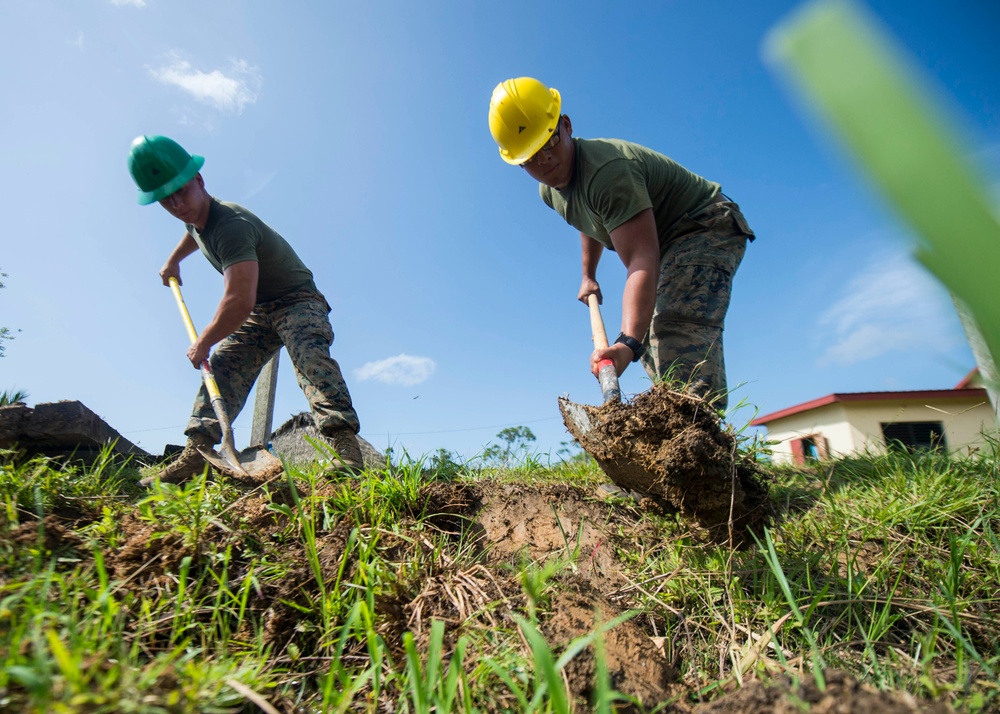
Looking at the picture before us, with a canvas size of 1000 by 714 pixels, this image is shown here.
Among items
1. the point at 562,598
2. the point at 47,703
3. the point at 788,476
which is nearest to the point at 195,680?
the point at 47,703

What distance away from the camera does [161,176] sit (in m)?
3.62

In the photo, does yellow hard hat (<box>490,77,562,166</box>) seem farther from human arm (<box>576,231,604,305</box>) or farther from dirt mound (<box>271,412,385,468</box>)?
dirt mound (<box>271,412,385,468</box>)

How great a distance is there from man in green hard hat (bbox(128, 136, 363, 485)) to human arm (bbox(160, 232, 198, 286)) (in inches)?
23.6

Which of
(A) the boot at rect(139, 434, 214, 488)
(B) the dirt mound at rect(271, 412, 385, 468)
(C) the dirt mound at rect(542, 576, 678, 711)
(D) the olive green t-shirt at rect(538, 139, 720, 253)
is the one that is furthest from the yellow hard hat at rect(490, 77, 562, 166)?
(B) the dirt mound at rect(271, 412, 385, 468)

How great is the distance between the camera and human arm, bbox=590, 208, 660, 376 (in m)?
2.48

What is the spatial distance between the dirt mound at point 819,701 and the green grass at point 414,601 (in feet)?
0.53

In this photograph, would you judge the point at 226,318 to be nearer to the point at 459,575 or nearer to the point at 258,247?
the point at 258,247

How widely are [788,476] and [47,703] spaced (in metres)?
3.05

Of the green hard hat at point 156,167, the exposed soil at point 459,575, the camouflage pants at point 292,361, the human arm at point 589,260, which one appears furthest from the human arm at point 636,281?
the green hard hat at point 156,167

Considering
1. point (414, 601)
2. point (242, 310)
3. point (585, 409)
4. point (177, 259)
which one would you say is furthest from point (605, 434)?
point (177, 259)

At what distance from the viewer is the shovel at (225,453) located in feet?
8.91

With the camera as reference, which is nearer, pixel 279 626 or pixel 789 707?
pixel 789 707

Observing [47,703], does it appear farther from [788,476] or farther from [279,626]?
[788,476]

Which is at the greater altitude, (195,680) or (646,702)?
(195,680)
